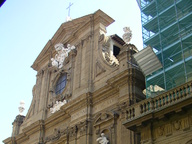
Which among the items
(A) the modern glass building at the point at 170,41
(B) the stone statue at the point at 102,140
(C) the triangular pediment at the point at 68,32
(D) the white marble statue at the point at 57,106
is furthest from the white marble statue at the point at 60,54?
(B) the stone statue at the point at 102,140

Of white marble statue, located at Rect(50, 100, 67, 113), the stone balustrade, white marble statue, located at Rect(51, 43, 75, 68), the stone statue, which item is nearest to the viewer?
the stone balustrade

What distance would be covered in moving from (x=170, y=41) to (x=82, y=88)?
5865mm

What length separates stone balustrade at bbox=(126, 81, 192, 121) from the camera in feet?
32.7

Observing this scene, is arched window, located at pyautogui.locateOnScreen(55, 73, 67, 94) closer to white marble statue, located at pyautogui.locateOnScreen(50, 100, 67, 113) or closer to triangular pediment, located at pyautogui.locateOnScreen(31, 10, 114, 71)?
white marble statue, located at pyautogui.locateOnScreen(50, 100, 67, 113)

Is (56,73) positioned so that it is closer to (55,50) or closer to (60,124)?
(55,50)

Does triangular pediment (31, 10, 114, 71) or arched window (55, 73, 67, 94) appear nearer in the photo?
triangular pediment (31, 10, 114, 71)

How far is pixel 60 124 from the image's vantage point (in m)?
17.9

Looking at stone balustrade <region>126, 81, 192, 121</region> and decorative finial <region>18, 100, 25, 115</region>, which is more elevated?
decorative finial <region>18, 100, 25, 115</region>

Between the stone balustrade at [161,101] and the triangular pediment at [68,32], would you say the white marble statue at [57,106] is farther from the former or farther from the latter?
the stone balustrade at [161,101]

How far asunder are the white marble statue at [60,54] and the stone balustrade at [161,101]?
9235 millimetres

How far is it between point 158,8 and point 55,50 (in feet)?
30.1

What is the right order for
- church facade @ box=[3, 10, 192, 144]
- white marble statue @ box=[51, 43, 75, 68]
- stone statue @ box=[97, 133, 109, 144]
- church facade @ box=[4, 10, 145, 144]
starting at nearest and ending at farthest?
1. church facade @ box=[3, 10, 192, 144]
2. stone statue @ box=[97, 133, 109, 144]
3. church facade @ box=[4, 10, 145, 144]
4. white marble statue @ box=[51, 43, 75, 68]

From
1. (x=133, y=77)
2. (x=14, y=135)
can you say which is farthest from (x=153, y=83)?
(x=14, y=135)

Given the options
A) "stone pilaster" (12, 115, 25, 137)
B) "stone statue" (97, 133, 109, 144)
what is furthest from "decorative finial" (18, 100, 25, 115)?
"stone statue" (97, 133, 109, 144)
